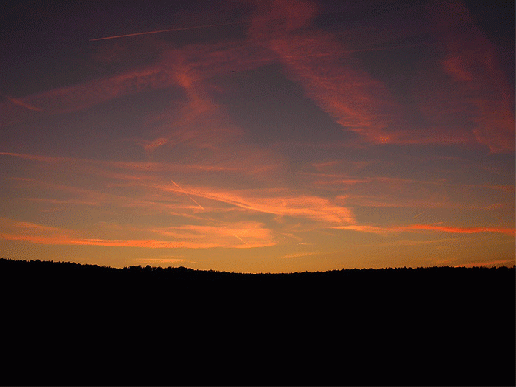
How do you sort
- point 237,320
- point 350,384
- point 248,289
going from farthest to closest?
point 248,289 < point 237,320 < point 350,384

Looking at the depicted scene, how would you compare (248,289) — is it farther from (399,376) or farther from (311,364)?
(399,376)

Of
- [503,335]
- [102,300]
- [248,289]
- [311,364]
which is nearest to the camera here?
[311,364]

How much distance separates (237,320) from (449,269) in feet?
59.4

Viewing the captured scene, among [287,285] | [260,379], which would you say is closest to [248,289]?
[287,285]

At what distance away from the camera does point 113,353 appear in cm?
1769

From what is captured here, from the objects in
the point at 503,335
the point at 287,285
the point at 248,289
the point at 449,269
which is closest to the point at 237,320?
the point at 248,289

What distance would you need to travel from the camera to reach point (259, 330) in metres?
19.9

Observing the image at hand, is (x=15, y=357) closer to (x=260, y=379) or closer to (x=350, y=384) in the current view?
(x=260, y=379)

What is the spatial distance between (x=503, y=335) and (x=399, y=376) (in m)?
6.54

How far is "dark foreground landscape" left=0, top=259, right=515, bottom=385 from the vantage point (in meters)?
16.0

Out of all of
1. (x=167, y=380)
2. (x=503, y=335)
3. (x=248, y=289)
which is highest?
(x=248, y=289)

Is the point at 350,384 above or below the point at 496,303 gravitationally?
below

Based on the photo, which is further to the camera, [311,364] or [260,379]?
[311,364]

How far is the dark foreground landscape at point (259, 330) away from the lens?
52.5 ft
